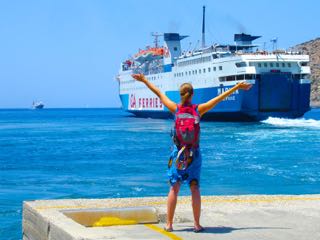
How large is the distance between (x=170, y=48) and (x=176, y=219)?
52.7m

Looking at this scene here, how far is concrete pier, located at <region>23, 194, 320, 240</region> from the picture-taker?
4430 millimetres

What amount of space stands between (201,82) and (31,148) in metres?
22.0

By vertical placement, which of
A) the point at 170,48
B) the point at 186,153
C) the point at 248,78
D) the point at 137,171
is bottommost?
the point at 137,171

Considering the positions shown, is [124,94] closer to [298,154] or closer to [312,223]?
[298,154]

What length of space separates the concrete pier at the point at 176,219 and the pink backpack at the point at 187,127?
0.67 meters

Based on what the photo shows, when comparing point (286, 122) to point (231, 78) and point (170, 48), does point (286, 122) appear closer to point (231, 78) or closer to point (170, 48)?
point (231, 78)

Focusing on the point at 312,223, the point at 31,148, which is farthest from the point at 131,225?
the point at 31,148

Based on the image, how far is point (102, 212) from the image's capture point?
512 cm

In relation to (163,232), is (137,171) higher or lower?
lower

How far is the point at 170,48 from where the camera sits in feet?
188

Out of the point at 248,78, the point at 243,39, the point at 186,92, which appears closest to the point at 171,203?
the point at 186,92

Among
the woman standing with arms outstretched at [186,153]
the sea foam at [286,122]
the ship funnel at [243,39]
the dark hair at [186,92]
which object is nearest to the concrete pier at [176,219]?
the woman standing with arms outstretched at [186,153]

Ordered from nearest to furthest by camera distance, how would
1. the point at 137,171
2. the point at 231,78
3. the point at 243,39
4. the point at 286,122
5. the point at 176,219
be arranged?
1. the point at 176,219
2. the point at 137,171
3. the point at 286,122
4. the point at 231,78
5. the point at 243,39

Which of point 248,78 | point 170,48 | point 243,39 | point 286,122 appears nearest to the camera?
point 248,78
